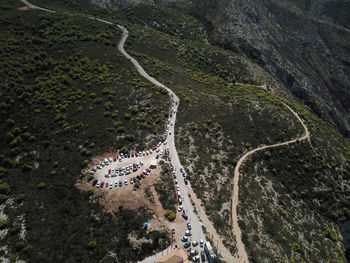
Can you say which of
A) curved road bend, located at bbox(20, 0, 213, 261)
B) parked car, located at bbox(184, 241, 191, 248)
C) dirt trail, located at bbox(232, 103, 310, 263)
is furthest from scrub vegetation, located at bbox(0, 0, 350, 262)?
parked car, located at bbox(184, 241, 191, 248)

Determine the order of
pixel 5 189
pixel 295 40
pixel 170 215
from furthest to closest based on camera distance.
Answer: pixel 295 40 → pixel 5 189 → pixel 170 215

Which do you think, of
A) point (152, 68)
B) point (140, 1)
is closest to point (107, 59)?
point (152, 68)

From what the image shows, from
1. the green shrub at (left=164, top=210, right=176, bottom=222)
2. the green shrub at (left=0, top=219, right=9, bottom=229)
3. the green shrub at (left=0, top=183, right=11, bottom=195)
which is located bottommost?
the green shrub at (left=0, top=183, right=11, bottom=195)

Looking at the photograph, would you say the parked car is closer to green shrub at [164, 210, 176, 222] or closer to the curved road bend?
the curved road bend

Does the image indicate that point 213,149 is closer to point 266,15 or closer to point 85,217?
point 85,217

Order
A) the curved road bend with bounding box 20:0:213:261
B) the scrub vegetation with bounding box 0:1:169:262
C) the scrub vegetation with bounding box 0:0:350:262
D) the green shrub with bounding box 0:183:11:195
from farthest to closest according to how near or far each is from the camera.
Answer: the green shrub with bounding box 0:183:11:195
the scrub vegetation with bounding box 0:0:350:262
the curved road bend with bounding box 20:0:213:261
the scrub vegetation with bounding box 0:1:169:262

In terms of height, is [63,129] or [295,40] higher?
[295,40]

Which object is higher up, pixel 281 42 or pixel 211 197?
pixel 281 42

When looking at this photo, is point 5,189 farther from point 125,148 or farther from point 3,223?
Answer: point 125,148

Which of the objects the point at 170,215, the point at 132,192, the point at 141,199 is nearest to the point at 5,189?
the point at 132,192

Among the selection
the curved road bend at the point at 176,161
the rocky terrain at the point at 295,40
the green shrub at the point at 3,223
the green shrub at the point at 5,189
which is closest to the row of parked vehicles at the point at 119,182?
the curved road bend at the point at 176,161

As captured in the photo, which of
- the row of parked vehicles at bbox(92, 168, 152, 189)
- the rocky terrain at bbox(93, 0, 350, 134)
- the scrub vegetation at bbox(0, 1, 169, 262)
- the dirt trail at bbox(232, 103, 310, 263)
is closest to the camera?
the scrub vegetation at bbox(0, 1, 169, 262)
